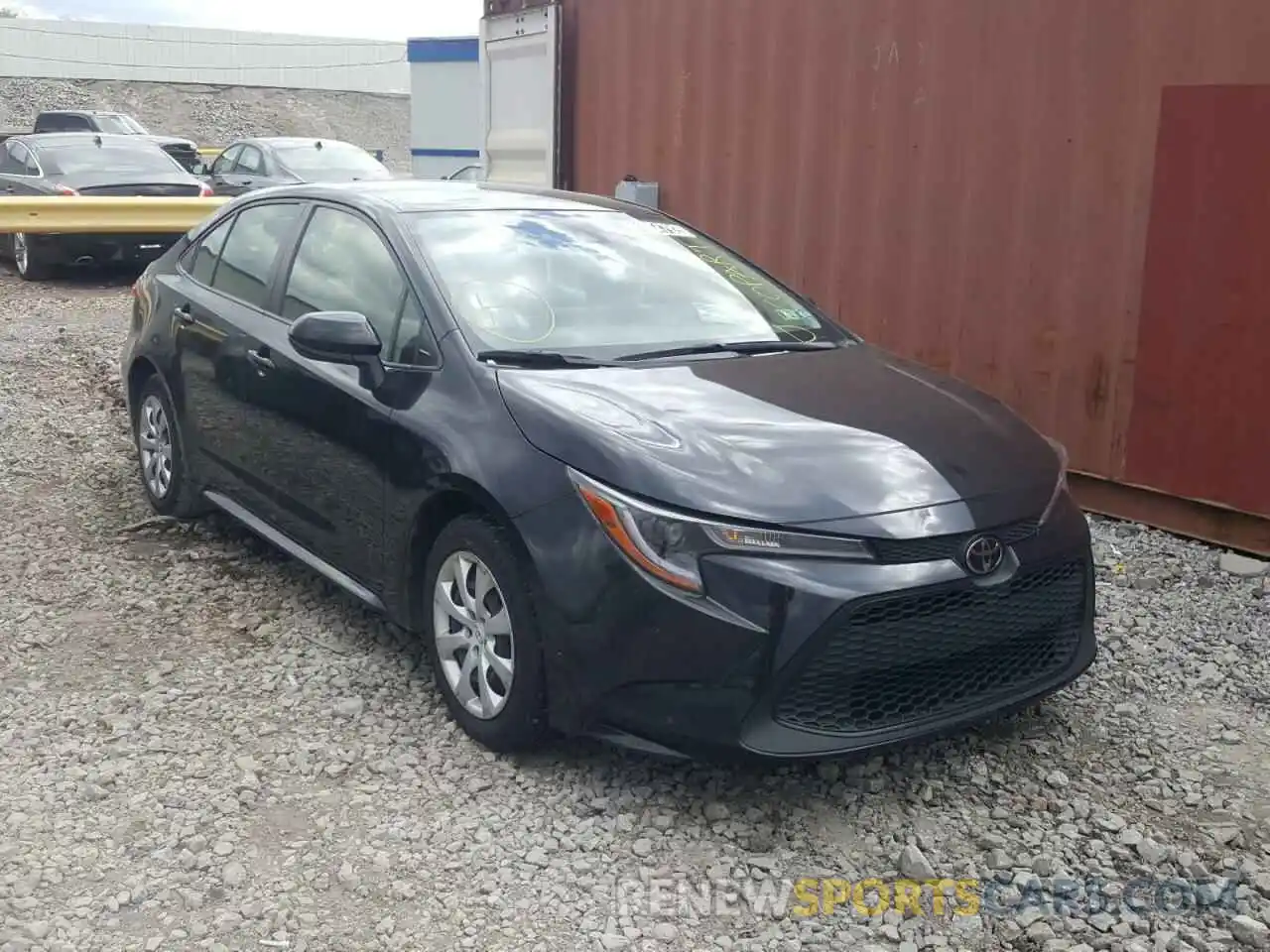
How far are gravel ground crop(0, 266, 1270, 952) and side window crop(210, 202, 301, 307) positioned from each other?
1.21m

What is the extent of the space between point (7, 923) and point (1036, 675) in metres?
2.72

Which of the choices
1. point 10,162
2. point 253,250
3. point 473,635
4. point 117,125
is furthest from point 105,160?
point 117,125

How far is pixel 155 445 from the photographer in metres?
5.90

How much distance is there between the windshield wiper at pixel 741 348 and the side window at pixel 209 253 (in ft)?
7.38

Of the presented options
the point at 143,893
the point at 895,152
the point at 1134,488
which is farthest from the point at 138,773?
the point at 895,152

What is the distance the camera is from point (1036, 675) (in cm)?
374

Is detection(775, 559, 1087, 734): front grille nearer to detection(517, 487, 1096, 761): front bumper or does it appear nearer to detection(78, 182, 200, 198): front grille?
detection(517, 487, 1096, 761): front bumper

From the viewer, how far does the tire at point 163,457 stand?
5.60m

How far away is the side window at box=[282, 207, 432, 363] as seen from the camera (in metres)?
4.21

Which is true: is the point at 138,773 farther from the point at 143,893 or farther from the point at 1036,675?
the point at 1036,675

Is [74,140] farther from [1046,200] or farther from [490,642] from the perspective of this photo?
[490,642]

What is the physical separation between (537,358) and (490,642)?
878mm

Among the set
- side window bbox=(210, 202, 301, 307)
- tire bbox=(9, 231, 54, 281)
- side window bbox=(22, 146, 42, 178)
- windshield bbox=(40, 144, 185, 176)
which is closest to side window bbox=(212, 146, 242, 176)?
windshield bbox=(40, 144, 185, 176)

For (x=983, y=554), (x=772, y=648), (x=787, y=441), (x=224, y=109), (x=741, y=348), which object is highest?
(x=224, y=109)
